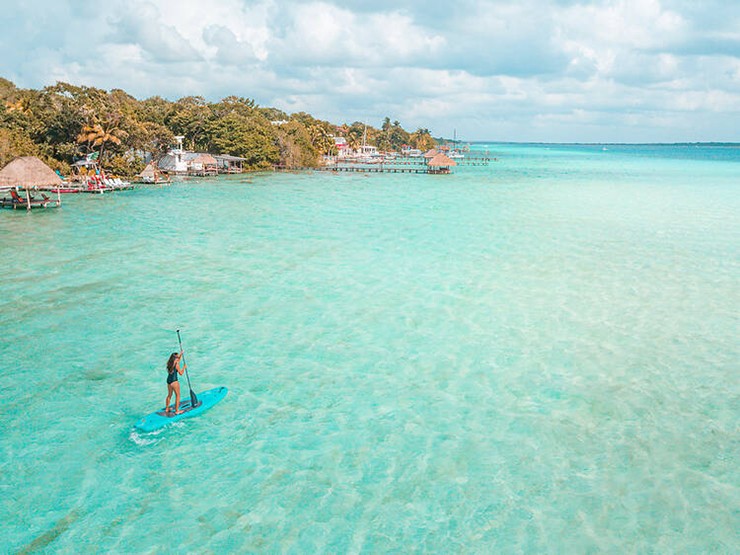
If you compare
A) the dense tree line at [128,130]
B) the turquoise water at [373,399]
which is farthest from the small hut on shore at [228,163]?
the turquoise water at [373,399]

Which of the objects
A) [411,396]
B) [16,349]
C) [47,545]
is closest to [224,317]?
[16,349]

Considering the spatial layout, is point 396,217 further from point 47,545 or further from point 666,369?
point 47,545

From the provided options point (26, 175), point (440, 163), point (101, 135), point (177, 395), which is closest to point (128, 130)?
point (101, 135)

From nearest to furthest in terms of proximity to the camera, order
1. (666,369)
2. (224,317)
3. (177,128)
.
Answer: (666,369), (224,317), (177,128)

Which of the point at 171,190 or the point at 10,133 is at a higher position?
the point at 10,133

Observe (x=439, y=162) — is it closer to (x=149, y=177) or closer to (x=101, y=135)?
(x=149, y=177)

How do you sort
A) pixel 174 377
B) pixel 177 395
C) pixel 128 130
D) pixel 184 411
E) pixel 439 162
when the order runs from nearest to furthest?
1. pixel 174 377
2. pixel 177 395
3. pixel 184 411
4. pixel 128 130
5. pixel 439 162

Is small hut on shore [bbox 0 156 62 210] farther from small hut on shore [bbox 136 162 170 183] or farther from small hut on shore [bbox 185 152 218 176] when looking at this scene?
small hut on shore [bbox 185 152 218 176]

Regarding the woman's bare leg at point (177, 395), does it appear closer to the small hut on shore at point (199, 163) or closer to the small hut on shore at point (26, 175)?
the small hut on shore at point (26, 175)
